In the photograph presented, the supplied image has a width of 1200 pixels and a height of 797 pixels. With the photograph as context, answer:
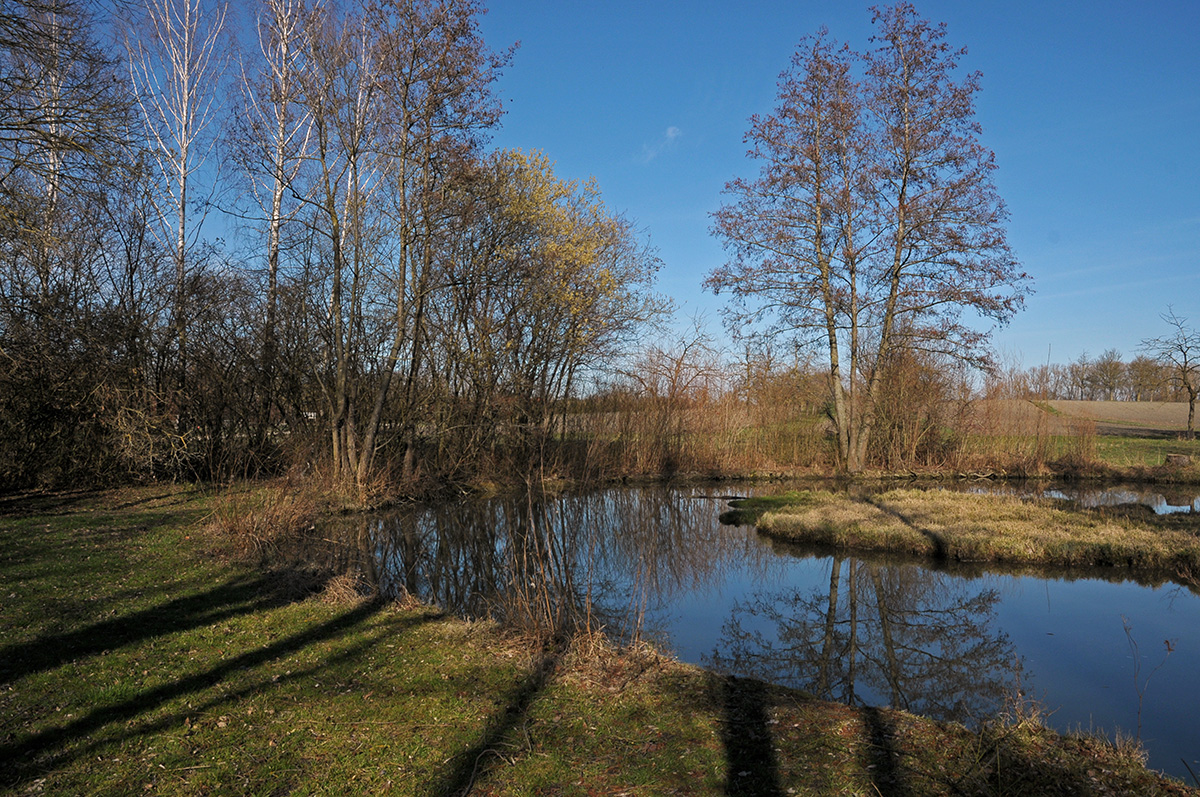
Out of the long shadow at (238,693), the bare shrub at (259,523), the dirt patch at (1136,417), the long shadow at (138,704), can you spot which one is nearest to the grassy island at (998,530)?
the long shadow at (238,693)

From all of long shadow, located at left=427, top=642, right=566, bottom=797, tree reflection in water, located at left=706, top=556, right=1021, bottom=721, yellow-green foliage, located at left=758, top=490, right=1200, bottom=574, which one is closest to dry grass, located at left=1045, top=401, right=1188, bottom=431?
yellow-green foliage, located at left=758, top=490, right=1200, bottom=574

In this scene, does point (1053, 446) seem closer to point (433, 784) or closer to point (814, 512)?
point (814, 512)

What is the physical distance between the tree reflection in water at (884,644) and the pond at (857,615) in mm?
24

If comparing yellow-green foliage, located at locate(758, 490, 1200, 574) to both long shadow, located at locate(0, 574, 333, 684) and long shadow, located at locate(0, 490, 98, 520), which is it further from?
long shadow, located at locate(0, 490, 98, 520)

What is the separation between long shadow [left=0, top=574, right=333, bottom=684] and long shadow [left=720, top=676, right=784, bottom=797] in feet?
14.8

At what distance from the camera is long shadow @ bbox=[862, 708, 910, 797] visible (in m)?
3.60

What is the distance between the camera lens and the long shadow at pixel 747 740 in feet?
12.1

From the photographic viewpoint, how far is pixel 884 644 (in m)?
7.17

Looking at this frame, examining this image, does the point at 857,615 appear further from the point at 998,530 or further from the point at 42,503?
the point at 42,503

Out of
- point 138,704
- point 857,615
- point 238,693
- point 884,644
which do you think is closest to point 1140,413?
point 857,615

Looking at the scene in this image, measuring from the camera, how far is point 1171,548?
390 inches

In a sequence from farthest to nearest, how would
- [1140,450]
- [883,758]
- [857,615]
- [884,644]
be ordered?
1. [1140,450]
2. [857,615]
3. [884,644]
4. [883,758]

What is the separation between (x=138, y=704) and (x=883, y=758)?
14.7ft

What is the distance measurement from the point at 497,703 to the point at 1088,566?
30.7 ft
